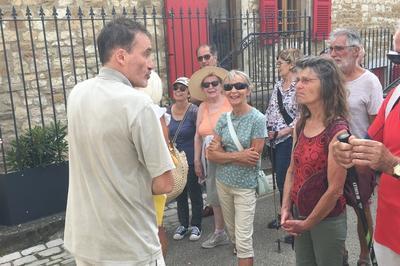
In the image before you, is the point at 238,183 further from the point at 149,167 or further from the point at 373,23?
the point at 373,23

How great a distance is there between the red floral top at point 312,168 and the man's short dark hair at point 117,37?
1131mm

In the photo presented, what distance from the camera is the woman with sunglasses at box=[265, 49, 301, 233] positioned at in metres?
3.93

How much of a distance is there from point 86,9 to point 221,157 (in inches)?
156

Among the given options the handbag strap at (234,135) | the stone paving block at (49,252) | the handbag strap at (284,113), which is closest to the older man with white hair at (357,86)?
the handbag strap at (284,113)

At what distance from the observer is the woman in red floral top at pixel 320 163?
2.37m

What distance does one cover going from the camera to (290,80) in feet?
13.1

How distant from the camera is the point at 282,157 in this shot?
158 inches

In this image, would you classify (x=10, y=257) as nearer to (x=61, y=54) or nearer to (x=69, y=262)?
(x=69, y=262)

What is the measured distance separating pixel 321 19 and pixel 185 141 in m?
6.66

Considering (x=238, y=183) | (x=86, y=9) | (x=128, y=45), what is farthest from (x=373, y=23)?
(x=128, y=45)

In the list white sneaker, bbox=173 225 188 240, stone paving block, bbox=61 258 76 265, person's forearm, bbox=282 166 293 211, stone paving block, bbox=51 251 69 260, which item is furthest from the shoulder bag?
stone paving block, bbox=51 251 69 260

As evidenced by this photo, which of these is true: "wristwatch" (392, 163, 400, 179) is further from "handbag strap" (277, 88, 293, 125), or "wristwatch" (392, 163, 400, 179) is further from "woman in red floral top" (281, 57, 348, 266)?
"handbag strap" (277, 88, 293, 125)

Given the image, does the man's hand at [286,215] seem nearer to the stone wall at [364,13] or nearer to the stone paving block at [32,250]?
the stone paving block at [32,250]

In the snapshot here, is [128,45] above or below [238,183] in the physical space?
above
